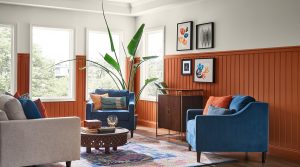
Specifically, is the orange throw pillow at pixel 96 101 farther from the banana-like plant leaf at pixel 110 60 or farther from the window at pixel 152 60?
the window at pixel 152 60

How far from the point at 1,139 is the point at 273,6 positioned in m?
4.01

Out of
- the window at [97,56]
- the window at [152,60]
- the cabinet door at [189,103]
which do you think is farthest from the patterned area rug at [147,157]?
the window at [97,56]

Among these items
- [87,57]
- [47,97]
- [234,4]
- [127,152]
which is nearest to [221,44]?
[234,4]

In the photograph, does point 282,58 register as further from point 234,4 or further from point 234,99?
point 234,4

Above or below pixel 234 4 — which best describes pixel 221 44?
below

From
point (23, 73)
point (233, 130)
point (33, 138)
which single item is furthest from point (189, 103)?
point (23, 73)

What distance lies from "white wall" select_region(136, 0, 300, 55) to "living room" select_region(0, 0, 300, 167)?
2cm

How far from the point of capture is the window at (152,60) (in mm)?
8039

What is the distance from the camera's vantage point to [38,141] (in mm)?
4184

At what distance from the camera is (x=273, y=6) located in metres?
5.52

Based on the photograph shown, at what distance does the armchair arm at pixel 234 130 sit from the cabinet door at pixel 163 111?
206cm

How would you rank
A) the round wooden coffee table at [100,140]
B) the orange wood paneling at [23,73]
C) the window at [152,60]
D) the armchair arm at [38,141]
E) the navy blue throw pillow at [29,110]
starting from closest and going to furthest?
the armchair arm at [38,141] → the navy blue throw pillow at [29,110] → the round wooden coffee table at [100,140] → the orange wood paneling at [23,73] → the window at [152,60]

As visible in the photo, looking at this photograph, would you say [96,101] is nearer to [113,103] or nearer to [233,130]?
[113,103]

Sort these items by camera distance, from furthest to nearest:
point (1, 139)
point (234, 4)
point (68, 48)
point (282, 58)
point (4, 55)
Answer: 1. point (68, 48)
2. point (4, 55)
3. point (234, 4)
4. point (282, 58)
5. point (1, 139)
